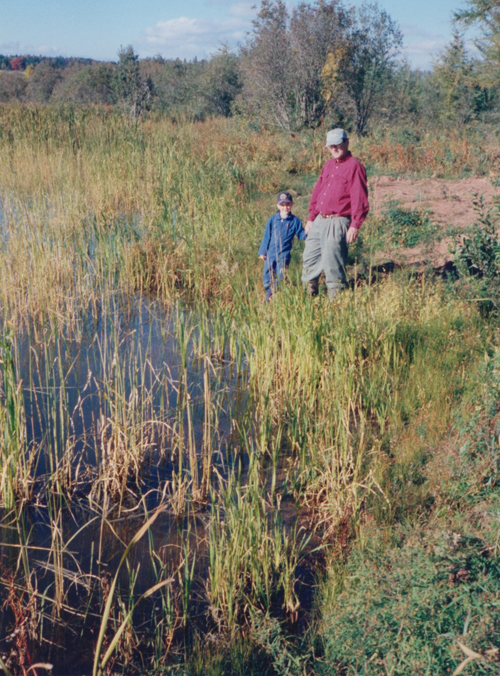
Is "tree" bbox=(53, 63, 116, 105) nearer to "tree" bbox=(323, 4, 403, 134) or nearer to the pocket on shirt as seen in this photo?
"tree" bbox=(323, 4, 403, 134)

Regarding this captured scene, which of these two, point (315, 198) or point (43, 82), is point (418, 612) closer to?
point (315, 198)

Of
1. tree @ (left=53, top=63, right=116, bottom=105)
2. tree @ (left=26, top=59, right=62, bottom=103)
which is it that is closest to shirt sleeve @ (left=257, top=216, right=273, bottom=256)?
tree @ (left=53, top=63, right=116, bottom=105)

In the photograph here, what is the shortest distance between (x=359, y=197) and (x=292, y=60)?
39.4 ft

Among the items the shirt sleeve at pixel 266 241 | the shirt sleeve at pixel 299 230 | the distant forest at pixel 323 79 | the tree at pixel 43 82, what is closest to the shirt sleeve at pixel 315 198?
the shirt sleeve at pixel 299 230

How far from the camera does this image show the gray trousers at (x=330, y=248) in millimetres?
5535

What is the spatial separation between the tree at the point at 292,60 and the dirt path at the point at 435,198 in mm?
6160

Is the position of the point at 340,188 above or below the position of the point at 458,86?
below

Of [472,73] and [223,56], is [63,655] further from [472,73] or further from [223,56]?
[223,56]

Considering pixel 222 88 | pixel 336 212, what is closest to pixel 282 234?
pixel 336 212

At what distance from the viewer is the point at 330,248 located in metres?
5.55

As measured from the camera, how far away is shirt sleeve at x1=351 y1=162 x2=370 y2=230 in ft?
17.3

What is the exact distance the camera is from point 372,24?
17.5 m

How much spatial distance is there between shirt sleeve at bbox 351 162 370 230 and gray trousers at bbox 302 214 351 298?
9.5 inches

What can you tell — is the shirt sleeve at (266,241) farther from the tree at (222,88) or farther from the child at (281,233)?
the tree at (222,88)
